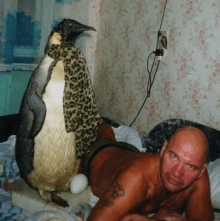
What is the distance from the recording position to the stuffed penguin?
3.27 ft

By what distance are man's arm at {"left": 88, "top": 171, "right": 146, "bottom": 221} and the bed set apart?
0.15 metres

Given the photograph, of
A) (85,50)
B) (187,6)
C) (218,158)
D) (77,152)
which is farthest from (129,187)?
(85,50)

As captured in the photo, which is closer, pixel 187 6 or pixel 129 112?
pixel 187 6

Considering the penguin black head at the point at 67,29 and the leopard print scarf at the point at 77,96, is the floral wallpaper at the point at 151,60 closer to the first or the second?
the leopard print scarf at the point at 77,96

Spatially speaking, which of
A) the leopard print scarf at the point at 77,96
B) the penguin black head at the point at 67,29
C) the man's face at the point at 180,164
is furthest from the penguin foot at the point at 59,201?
the penguin black head at the point at 67,29

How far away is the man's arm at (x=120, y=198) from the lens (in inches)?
31.7

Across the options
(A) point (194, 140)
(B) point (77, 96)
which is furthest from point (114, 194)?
(B) point (77, 96)

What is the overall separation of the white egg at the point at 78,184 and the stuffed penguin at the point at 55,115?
26mm

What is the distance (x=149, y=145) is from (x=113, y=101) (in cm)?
78

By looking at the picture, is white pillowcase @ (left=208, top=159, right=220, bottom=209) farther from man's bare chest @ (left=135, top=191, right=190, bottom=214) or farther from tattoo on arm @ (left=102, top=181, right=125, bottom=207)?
tattoo on arm @ (left=102, top=181, right=125, bottom=207)

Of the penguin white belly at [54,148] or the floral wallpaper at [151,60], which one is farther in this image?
the floral wallpaper at [151,60]

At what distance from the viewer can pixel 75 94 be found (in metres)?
1.05

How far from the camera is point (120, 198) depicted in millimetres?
818

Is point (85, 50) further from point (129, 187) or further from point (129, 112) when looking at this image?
point (129, 187)
